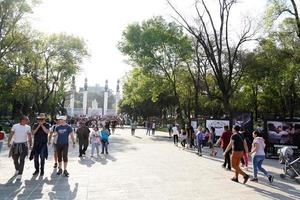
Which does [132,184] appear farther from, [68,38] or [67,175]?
[68,38]

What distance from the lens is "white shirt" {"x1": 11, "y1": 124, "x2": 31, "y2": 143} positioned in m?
12.1

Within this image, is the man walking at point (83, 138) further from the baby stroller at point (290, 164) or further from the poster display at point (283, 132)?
the poster display at point (283, 132)

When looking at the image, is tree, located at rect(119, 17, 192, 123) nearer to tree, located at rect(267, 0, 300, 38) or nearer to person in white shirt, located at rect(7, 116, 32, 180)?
tree, located at rect(267, 0, 300, 38)

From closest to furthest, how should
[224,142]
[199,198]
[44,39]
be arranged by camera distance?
[199,198], [224,142], [44,39]

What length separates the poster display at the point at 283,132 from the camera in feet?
74.9

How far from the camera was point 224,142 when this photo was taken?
1673 cm

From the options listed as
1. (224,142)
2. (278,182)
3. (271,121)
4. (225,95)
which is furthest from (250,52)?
(278,182)

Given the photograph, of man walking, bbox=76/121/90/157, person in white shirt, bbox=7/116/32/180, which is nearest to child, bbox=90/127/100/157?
man walking, bbox=76/121/90/157

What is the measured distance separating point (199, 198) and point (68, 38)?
40.8 metres

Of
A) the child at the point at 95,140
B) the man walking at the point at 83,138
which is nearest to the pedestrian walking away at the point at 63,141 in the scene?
the man walking at the point at 83,138

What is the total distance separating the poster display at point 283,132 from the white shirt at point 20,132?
48.1ft

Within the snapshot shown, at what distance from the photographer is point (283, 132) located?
23031mm

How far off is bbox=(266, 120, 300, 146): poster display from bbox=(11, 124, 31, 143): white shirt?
577 inches

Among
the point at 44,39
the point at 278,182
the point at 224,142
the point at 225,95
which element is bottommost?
the point at 278,182
